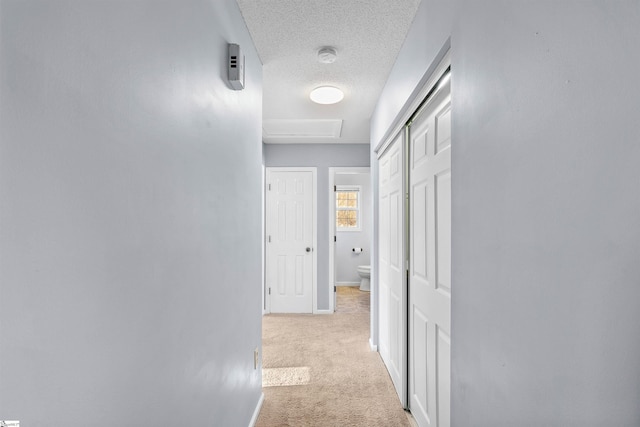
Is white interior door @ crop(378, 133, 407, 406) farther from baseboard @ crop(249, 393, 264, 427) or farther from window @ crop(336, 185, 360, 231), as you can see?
window @ crop(336, 185, 360, 231)

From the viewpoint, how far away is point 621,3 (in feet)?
1.91

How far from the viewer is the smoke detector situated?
7.39 ft

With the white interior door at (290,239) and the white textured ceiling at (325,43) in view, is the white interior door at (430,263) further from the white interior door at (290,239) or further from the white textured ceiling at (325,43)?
the white interior door at (290,239)

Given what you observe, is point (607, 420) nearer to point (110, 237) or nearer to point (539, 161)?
point (539, 161)

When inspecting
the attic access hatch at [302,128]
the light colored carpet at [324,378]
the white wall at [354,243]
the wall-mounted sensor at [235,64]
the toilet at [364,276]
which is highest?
the attic access hatch at [302,128]

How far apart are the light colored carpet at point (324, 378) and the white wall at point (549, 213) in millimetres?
1238

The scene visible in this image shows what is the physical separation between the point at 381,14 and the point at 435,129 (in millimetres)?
716

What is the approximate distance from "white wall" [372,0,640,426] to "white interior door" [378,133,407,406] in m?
1.19

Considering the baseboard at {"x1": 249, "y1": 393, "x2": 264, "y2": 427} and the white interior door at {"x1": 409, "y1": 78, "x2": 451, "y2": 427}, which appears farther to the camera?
the baseboard at {"x1": 249, "y1": 393, "x2": 264, "y2": 427}

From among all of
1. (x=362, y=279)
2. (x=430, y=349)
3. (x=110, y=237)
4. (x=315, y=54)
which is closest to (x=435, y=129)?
(x=315, y=54)

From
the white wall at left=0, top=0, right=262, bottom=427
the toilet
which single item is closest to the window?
the toilet

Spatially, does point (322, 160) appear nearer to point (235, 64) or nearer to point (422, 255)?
point (422, 255)

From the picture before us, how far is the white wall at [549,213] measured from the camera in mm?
589

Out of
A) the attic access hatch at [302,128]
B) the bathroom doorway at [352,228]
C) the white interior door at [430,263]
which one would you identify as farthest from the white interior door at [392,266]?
the bathroom doorway at [352,228]
